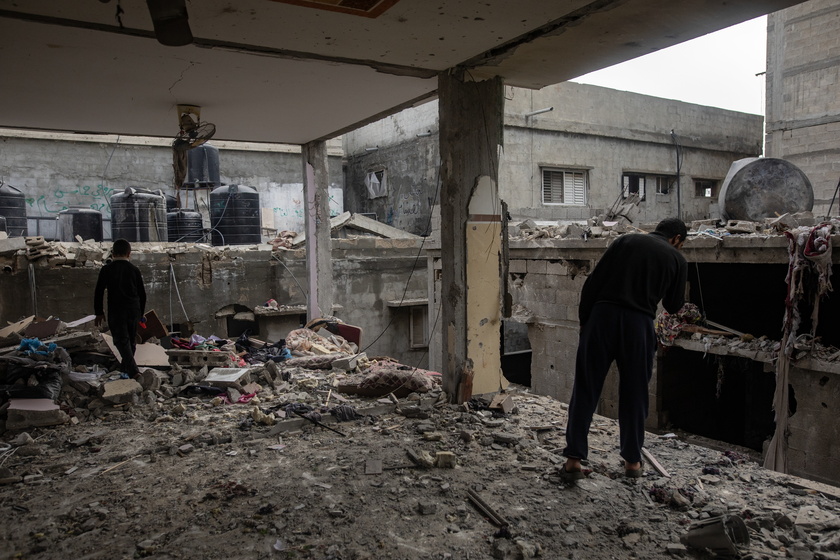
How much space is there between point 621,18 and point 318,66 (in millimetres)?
2831

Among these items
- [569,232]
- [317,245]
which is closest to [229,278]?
[317,245]

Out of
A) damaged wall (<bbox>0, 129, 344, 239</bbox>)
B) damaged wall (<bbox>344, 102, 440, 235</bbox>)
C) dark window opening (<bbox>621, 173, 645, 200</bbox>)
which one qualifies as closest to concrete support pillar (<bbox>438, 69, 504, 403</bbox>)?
damaged wall (<bbox>0, 129, 344, 239</bbox>)

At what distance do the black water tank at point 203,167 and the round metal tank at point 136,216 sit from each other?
1.92 metres

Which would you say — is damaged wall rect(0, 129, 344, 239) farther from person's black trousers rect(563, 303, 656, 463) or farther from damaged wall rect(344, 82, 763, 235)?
person's black trousers rect(563, 303, 656, 463)

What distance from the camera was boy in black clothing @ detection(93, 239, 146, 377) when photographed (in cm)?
610

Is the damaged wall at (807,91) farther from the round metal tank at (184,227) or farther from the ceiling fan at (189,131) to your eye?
the round metal tank at (184,227)

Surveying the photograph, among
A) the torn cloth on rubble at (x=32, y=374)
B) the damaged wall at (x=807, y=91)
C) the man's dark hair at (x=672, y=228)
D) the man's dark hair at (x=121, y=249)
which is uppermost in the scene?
the damaged wall at (x=807, y=91)

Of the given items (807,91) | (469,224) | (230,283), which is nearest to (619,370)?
(469,224)

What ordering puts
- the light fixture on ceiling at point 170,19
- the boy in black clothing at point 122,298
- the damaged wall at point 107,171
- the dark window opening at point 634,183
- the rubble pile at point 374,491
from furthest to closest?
the dark window opening at point 634,183 < the damaged wall at point 107,171 < the boy in black clothing at point 122,298 < the light fixture on ceiling at point 170,19 < the rubble pile at point 374,491

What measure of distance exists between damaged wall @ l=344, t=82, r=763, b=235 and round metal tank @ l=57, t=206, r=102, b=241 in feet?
30.7

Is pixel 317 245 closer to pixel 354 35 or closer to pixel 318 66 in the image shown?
pixel 318 66

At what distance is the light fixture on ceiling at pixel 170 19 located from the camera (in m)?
3.19

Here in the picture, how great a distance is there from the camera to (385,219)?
780 inches

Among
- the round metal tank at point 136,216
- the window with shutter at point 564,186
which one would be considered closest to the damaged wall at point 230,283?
the round metal tank at point 136,216
